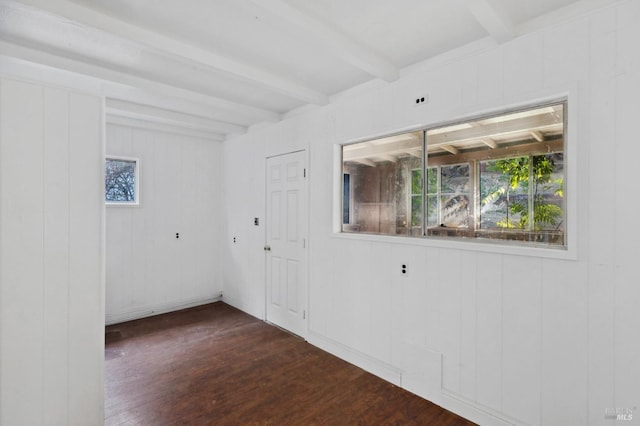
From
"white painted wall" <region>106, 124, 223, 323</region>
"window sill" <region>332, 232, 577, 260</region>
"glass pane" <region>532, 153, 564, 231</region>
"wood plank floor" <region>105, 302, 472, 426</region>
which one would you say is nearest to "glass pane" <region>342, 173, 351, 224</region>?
"window sill" <region>332, 232, 577, 260</region>

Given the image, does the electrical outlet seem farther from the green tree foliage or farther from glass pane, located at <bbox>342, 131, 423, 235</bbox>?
the green tree foliage

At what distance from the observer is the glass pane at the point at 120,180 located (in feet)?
13.4

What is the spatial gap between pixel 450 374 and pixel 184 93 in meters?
3.46

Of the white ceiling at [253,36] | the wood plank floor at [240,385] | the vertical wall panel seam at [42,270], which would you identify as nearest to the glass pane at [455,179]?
the white ceiling at [253,36]

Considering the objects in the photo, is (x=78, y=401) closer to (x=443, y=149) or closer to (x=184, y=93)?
(x=184, y=93)

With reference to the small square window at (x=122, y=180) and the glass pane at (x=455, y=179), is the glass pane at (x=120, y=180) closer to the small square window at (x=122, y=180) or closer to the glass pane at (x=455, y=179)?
the small square window at (x=122, y=180)

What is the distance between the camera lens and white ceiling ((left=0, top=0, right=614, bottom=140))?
183 centimetres

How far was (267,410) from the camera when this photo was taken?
7.57 feet

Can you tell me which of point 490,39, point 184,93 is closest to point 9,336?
point 184,93

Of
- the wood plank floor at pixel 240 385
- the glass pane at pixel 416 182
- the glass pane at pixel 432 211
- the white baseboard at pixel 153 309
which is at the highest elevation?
the glass pane at pixel 416 182

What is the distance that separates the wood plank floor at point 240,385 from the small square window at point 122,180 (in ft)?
5.62

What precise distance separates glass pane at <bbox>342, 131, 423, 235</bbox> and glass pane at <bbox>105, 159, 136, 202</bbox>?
3.06 meters

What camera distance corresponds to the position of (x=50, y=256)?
1.78 metres

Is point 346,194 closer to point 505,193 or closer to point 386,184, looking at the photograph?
point 386,184
